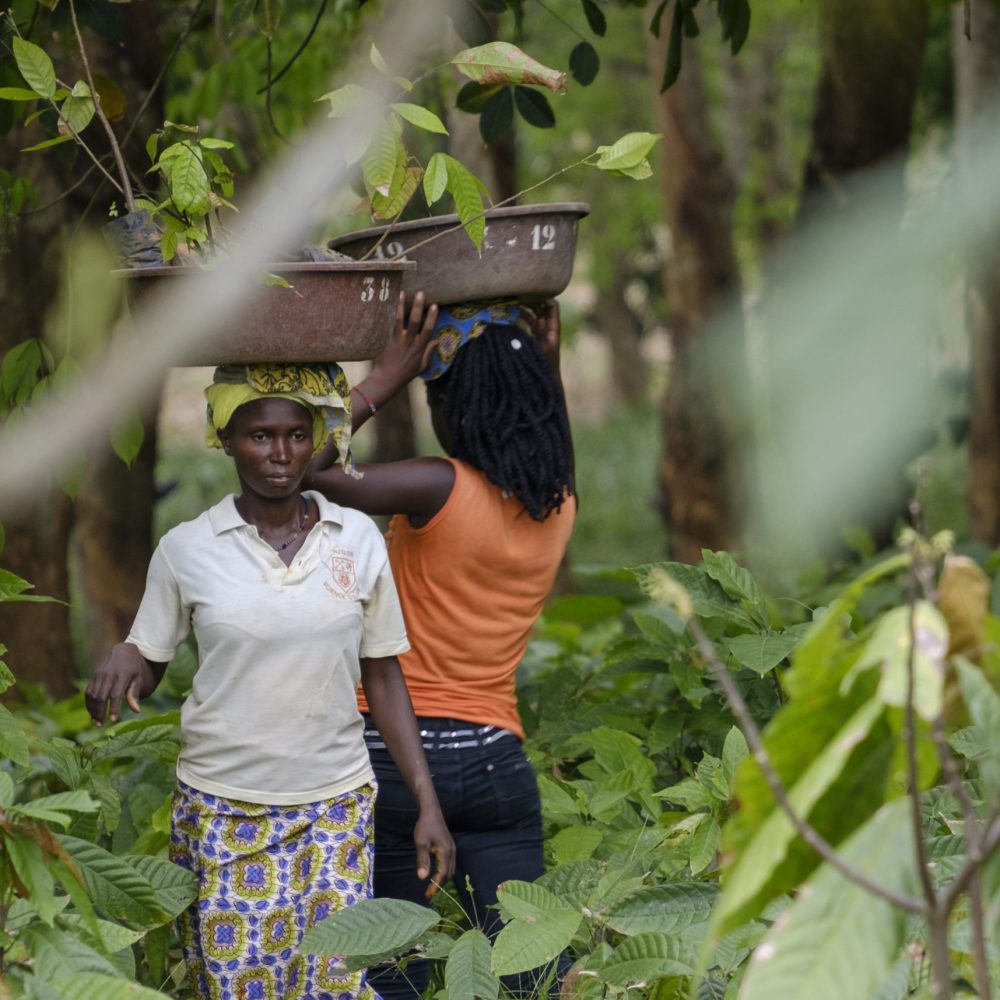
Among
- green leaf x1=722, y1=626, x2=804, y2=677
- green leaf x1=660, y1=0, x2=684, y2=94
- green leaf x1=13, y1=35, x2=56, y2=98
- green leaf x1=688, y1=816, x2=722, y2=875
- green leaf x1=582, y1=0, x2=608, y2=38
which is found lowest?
green leaf x1=688, y1=816, x2=722, y2=875

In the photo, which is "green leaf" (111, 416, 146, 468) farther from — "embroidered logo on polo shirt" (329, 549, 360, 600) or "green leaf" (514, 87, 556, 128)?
"green leaf" (514, 87, 556, 128)

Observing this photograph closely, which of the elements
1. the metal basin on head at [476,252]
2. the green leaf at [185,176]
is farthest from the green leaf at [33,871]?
the metal basin on head at [476,252]

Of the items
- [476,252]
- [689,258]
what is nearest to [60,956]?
[476,252]

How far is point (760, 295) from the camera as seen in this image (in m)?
0.67

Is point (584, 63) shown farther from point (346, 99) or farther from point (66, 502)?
point (66, 502)

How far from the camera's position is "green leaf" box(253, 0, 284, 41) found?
9.82 feet

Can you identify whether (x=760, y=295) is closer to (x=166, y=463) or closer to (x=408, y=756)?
(x=408, y=756)

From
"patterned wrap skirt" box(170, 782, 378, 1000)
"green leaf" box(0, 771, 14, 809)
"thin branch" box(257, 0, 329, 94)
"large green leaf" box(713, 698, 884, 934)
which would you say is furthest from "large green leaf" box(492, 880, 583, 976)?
"thin branch" box(257, 0, 329, 94)

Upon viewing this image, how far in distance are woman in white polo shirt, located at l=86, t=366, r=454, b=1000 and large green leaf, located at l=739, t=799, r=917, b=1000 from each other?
1.38m

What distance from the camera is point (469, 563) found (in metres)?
2.77

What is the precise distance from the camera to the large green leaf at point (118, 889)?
217 cm

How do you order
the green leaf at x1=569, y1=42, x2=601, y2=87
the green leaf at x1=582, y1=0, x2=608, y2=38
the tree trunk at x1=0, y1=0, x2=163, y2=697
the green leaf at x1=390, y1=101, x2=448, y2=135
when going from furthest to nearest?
1. the tree trunk at x1=0, y1=0, x2=163, y2=697
2. the green leaf at x1=569, y1=42, x2=601, y2=87
3. the green leaf at x1=582, y1=0, x2=608, y2=38
4. the green leaf at x1=390, y1=101, x2=448, y2=135

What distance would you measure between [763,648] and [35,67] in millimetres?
1608

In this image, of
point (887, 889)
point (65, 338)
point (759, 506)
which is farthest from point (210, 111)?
point (759, 506)
